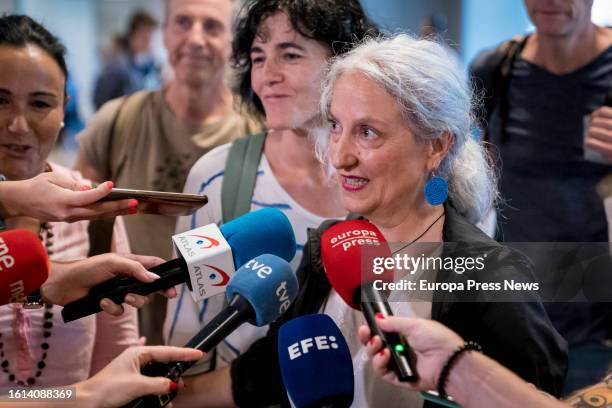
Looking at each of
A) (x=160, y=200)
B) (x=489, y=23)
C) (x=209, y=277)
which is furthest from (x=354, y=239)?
(x=489, y=23)

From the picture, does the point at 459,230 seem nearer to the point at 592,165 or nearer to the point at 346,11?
the point at 592,165

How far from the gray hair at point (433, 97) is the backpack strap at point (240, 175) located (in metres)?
0.45

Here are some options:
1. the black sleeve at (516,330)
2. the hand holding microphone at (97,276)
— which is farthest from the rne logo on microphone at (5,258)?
the black sleeve at (516,330)

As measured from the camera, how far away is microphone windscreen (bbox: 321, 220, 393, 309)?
145cm

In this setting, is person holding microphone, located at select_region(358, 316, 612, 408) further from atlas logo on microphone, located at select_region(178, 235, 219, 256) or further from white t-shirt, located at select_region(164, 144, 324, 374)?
white t-shirt, located at select_region(164, 144, 324, 374)

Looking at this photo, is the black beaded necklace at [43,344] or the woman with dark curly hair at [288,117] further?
the woman with dark curly hair at [288,117]

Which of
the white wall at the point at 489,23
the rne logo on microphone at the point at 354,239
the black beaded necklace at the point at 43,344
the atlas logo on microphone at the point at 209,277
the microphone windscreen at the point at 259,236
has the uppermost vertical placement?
the white wall at the point at 489,23

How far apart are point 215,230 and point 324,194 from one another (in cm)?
69

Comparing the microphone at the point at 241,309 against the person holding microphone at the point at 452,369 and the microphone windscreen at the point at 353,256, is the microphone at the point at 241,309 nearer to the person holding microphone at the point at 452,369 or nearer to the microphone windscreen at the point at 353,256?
the microphone windscreen at the point at 353,256

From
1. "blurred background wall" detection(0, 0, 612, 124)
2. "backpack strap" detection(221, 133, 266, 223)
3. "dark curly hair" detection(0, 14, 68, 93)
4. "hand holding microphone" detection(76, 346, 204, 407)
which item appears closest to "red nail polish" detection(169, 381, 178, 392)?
"hand holding microphone" detection(76, 346, 204, 407)

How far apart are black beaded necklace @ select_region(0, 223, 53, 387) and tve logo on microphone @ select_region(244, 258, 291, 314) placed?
523 mm

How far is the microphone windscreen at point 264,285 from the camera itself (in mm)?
1452

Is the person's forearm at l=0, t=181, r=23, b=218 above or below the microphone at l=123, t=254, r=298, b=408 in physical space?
above

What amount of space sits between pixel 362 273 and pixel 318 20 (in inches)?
38.6
